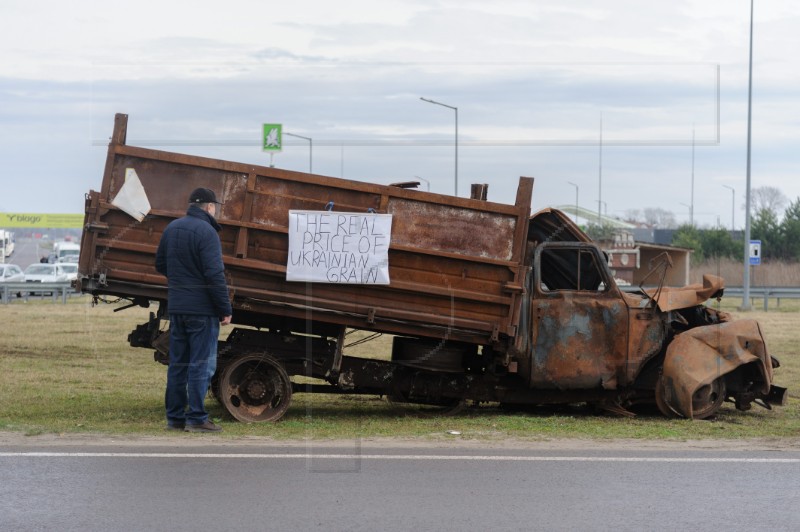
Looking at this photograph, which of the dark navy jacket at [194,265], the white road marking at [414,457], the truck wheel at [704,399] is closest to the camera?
the white road marking at [414,457]

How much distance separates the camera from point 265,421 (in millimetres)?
9969

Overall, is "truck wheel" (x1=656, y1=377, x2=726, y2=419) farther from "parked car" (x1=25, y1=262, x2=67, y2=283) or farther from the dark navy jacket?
"parked car" (x1=25, y1=262, x2=67, y2=283)

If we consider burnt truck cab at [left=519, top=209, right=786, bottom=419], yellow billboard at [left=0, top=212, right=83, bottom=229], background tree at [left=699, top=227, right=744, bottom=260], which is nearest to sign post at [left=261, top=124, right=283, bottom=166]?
burnt truck cab at [left=519, top=209, right=786, bottom=419]

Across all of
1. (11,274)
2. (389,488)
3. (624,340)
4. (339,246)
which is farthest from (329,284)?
(11,274)

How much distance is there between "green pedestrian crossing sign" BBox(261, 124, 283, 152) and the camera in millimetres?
24844

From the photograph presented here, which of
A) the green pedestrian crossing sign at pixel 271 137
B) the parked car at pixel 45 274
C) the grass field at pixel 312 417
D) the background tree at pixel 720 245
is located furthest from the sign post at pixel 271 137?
the background tree at pixel 720 245

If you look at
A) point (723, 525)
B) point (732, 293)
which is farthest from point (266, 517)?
point (732, 293)

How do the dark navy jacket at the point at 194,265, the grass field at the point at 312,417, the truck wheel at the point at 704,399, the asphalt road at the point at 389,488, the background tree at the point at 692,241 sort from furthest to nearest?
the background tree at the point at 692,241 < the truck wheel at the point at 704,399 < the grass field at the point at 312,417 < the dark navy jacket at the point at 194,265 < the asphalt road at the point at 389,488

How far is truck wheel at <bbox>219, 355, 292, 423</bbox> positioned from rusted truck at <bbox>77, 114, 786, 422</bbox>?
1 centimetres

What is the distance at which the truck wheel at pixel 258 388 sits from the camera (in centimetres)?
1002

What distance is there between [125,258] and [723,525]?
5.75 meters

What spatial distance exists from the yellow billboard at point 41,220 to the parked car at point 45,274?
17.3m

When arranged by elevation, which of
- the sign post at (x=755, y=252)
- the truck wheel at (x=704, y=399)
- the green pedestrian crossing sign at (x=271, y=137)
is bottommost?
the truck wheel at (x=704, y=399)

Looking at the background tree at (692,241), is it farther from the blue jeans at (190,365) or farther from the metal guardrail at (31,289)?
the blue jeans at (190,365)
